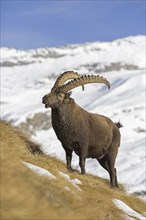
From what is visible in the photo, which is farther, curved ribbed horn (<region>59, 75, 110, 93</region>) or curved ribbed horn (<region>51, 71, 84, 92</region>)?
curved ribbed horn (<region>51, 71, 84, 92</region>)

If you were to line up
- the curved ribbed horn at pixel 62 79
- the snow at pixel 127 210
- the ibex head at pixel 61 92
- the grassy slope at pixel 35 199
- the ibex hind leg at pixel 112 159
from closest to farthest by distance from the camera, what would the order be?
the grassy slope at pixel 35 199 < the snow at pixel 127 210 < the ibex head at pixel 61 92 < the curved ribbed horn at pixel 62 79 < the ibex hind leg at pixel 112 159

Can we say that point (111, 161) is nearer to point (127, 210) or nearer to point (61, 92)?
point (61, 92)

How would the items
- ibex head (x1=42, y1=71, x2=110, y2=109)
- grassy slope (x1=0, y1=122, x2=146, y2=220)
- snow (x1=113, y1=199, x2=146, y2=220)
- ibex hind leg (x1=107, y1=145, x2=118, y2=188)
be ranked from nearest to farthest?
1. grassy slope (x1=0, y1=122, x2=146, y2=220)
2. snow (x1=113, y1=199, x2=146, y2=220)
3. ibex head (x1=42, y1=71, x2=110, y2=109)
4. ibex hind leg (x1=107, y1=145, x2=118, y2=188)

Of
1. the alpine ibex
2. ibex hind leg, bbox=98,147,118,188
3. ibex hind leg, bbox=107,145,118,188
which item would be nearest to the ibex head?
the alpine ibex

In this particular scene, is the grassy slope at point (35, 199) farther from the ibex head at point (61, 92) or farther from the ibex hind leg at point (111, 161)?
the ibex hind leg at point (111, 161)

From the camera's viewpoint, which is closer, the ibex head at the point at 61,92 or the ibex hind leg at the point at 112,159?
the ibex head at the point at 61,92

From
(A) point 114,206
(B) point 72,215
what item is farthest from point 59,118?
(B) point 72,215

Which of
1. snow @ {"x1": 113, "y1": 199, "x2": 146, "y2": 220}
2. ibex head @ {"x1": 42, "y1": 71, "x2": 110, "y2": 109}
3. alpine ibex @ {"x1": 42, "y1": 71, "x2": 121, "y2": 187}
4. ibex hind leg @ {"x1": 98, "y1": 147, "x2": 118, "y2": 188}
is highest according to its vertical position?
ibex head @ {"x1": 42, "y1": 71, "x2": 110, "y2": 109}

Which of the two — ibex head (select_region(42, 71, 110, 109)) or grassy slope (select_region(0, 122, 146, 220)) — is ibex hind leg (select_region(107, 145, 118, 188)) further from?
grassy slope (select_region(0, 122, 146, 220))

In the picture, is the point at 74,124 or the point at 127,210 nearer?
the point at 127,210

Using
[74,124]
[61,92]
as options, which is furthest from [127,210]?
[61,92]

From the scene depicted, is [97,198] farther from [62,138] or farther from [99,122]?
[99,122]

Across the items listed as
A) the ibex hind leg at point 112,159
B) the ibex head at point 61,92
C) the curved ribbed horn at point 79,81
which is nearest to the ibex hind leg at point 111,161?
the ibex hind leg at point 112,159

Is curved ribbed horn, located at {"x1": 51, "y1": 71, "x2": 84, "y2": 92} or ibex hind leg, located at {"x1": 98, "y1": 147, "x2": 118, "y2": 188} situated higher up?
curved ribbed horn, located at {"x1": 51, "y1": 71, "x2": 84, "y2": 92}
